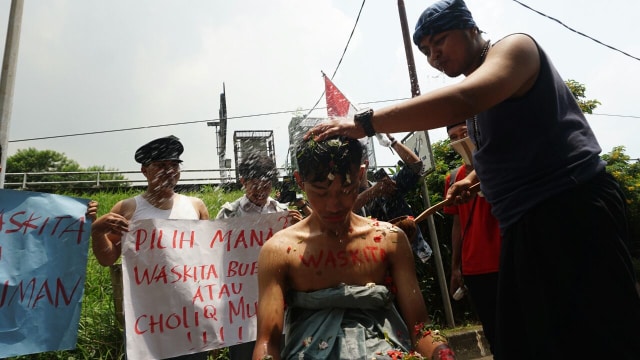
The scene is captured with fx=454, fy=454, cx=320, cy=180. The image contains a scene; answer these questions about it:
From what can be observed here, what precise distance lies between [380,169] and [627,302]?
2.55 metres

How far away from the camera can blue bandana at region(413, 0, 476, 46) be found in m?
2.11

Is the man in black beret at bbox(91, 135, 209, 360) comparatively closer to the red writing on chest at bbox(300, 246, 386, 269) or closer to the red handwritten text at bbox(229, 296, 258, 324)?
the red handwritten text at bbox(229, 296, 258, 324)

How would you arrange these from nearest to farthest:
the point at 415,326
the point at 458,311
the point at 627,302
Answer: the point at 627,302 < the point at 415,326 < the point at 458,311

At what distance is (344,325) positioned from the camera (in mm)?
1942

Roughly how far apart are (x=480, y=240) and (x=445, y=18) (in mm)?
2092

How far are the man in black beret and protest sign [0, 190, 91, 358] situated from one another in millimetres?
225

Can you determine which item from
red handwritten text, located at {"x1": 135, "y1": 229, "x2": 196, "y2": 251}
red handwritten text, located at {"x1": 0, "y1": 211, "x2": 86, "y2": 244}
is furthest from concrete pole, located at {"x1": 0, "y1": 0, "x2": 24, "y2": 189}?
red handwritten text, located at {"x1": 135, "y1": 229, "x2": 196, "y2": 251}

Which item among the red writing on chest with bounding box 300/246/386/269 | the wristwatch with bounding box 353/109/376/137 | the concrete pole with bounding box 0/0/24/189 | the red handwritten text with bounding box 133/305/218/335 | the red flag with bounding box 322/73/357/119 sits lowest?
the red handwritten text with bounding box 133/305/218/335

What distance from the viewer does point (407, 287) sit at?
213 cm

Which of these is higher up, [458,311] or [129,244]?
[129,244]

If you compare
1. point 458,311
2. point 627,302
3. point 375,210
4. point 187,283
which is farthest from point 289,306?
point 458,311

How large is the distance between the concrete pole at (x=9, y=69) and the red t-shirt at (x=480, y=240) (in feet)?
17.8

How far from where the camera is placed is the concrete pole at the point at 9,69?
6164mm

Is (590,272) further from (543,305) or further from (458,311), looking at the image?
(458,311)
